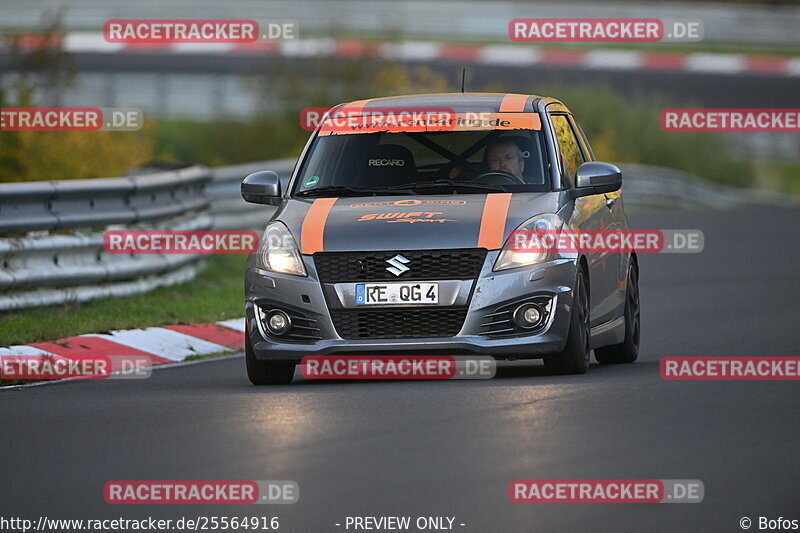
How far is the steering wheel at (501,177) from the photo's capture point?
38.0 feet

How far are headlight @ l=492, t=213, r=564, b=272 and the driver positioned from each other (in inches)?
30.0

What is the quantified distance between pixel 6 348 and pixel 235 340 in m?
2.33

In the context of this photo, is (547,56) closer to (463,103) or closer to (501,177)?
(463,103)

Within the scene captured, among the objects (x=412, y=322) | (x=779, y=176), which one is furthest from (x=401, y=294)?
(x=779, y=176)

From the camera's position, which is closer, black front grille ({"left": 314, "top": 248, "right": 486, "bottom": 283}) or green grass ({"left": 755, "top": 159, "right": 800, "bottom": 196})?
black front grille ({"left": 314, "top": 248, "right": 486, "bottom": 283})

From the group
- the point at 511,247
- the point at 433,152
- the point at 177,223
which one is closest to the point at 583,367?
the point at 511,247

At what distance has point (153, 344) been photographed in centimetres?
1359

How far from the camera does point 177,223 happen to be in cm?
1781

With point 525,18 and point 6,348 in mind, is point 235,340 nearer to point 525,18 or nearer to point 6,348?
point 6,348

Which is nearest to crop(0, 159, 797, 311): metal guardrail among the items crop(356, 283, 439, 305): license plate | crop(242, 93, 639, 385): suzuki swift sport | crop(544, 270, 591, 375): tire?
crop(242, 93, 639, 385): suzuki swift sport

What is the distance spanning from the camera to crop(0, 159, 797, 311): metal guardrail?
14250 mm

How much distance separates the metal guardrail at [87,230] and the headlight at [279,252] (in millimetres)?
3357

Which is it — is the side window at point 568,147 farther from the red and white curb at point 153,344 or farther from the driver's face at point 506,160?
the red and white curb at point 153,344

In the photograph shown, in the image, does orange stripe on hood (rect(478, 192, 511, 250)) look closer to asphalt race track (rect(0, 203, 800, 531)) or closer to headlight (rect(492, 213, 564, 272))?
headlight (rect(492, 213, 564, 272))
